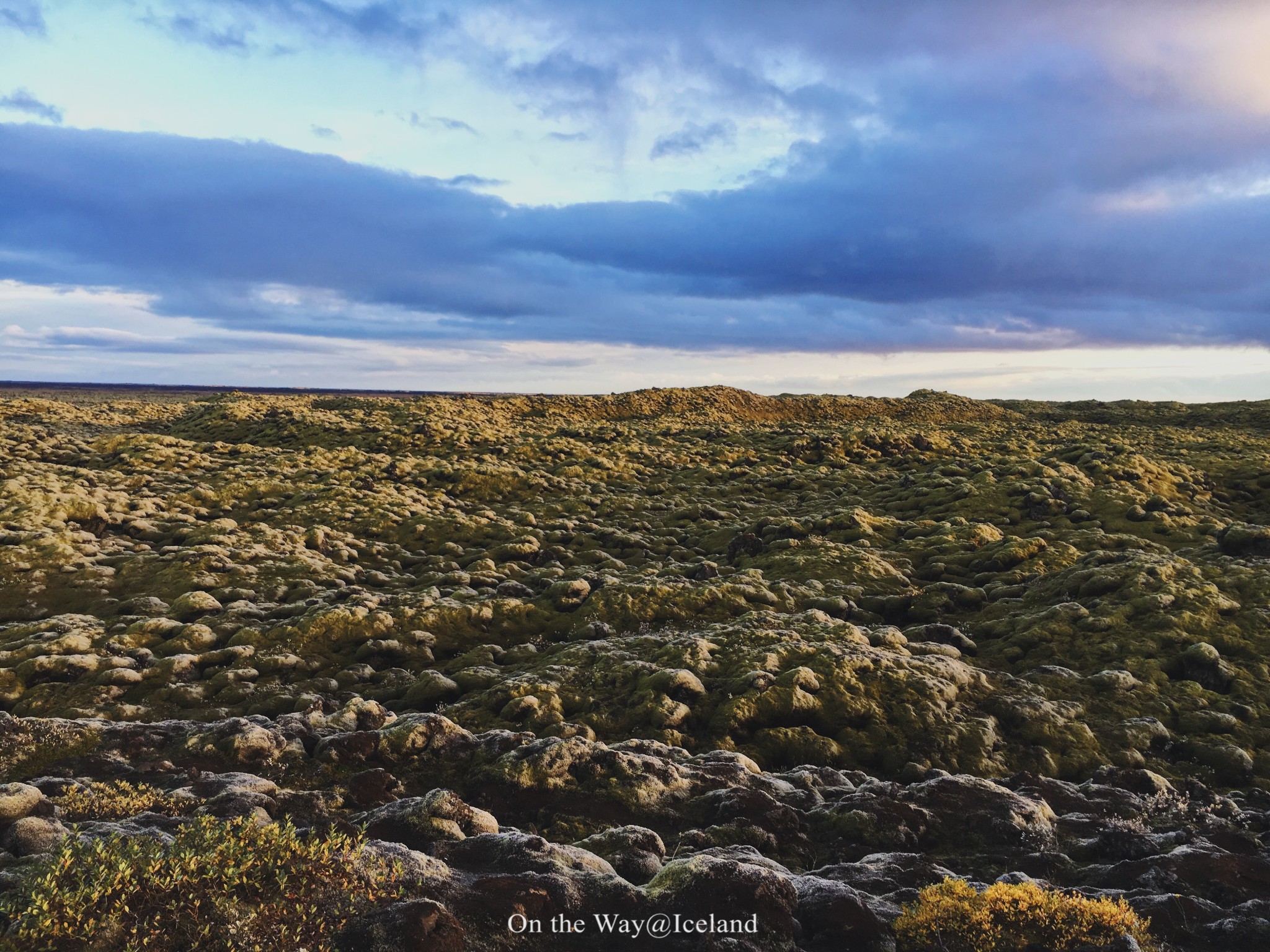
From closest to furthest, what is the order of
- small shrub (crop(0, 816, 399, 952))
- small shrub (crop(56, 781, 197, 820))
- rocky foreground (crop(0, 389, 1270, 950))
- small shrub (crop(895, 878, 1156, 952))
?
small shrub (crop(0, 816, 399, 952)), small shrub (crop(895, 878, 1156, 952)), rocky foreground (crop(0, 389, 1270, 950)), small shrub (crop(56, 781, 197, 820))

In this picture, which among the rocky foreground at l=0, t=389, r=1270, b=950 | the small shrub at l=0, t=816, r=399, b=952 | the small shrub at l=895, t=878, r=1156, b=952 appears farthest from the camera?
the rocky foreground at l=0, t=389, r=1270, b=950

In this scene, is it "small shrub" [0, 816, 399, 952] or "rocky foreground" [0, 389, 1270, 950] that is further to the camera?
"rocky foreground" [0, 389, 1270, 950]

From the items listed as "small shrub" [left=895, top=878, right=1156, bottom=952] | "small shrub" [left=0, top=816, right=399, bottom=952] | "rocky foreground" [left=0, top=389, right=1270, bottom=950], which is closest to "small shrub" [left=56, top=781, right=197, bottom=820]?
"rocky foreground" [left=0, top=389, right=1270, bottom=950]

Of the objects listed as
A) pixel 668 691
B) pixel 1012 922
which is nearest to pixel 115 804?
pixel 668 691

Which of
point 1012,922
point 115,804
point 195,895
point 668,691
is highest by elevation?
point 195,895

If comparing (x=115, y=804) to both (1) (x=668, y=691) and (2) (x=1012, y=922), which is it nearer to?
(1) (x=668, y=691)

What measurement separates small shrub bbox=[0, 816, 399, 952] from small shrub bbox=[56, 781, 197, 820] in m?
1.97

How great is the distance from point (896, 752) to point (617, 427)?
198 ft

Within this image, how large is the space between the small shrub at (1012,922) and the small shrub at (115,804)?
30.3 feet

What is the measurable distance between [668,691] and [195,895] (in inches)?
395

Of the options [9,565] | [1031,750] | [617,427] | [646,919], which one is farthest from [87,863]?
[617,427]

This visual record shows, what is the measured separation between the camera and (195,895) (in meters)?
6.02

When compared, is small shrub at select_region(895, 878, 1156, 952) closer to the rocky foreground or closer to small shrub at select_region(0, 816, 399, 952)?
the rocky foreground

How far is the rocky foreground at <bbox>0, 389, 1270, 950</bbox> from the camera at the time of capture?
27.1 feet
